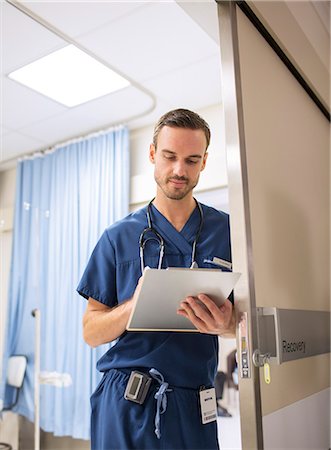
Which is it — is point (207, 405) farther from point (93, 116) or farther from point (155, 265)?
point (93, 116)

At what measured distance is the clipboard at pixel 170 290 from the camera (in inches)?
35.3

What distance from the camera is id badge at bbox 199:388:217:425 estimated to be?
1157 mm

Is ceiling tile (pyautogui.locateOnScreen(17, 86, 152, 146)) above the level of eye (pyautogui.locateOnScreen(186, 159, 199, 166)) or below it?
above

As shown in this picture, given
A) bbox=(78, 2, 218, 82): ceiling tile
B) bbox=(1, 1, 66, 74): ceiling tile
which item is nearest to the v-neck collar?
bbox=(78, 2, 218, 82): ceiling tile

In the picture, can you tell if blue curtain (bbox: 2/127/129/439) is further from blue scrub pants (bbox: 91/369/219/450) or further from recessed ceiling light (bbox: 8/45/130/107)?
blue scrub pants (bbox: 91/369/219/450)

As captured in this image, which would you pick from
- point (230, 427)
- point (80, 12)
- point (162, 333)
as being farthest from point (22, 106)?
point (230, 427)

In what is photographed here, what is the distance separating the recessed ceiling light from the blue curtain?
0.51m

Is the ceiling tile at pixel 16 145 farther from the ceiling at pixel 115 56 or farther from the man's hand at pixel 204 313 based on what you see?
the man's hand at pixel 204 313

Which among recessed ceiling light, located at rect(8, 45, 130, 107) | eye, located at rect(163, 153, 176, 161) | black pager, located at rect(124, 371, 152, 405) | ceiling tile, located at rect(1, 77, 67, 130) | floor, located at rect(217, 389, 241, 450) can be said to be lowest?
floor, located at rect(217, 389, 241, 450)

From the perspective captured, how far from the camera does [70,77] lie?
8.74ft

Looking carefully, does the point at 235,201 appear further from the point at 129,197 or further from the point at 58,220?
the point at 58,220

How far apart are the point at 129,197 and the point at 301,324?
202 cm

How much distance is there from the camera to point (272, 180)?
1.32 m

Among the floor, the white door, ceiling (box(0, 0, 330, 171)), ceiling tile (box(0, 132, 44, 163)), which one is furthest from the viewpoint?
ceiling tile (box(0, 132, 44, 163))
